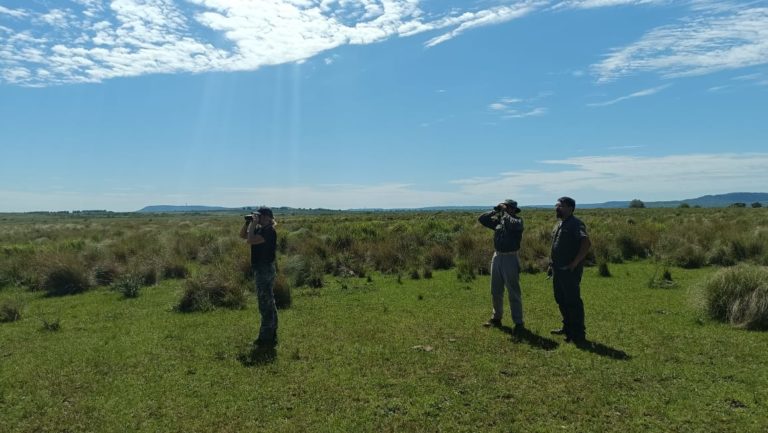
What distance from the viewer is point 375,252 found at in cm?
1991

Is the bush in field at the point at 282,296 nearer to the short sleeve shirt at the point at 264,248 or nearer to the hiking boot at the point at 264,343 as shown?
the hiking boot at the point at 264,343

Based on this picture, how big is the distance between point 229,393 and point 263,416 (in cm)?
96

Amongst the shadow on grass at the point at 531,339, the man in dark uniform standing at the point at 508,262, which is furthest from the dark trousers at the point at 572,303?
the man in dark uniform standing at the point at 508,262

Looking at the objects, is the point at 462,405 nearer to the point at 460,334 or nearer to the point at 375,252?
the point at 460,334

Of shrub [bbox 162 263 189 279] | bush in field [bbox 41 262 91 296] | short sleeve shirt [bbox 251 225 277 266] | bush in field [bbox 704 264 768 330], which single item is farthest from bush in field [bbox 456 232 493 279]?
bush in field [bbox 41 262 91 296]

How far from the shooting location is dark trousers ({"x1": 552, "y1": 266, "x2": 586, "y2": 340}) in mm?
8578

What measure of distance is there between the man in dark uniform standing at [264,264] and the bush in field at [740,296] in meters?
8.69

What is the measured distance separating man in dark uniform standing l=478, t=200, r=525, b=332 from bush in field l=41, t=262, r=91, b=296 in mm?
13351

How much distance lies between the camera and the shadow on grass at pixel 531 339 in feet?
27.4

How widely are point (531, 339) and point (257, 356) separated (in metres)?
4.79

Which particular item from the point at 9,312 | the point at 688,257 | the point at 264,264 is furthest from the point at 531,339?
the point at 688,257

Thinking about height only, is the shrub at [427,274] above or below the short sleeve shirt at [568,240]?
below

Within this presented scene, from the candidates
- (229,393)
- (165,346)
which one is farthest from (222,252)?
(229,393)

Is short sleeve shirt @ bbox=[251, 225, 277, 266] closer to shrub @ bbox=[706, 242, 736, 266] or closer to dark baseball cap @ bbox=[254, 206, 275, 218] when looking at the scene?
dark baseball cap @ bbox=[254, 206, 275, 218]
